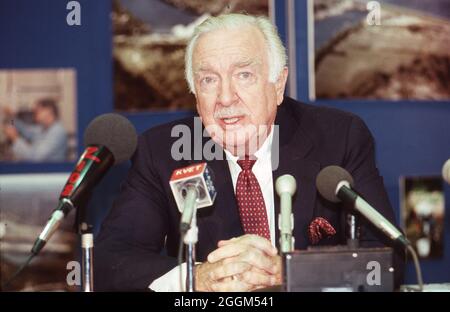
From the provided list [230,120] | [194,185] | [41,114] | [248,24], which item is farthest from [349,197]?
[41,114]

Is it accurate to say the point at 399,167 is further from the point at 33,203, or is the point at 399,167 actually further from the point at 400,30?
the point at 33,203

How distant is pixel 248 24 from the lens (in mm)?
2928

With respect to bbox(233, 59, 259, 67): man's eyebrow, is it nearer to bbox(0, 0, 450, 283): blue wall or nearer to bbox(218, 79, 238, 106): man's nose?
bbox(218, 79, 238, 106): man's nose

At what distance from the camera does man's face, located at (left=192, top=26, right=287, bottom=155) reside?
2820mm

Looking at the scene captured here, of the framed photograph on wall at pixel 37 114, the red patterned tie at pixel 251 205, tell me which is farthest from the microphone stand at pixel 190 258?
the framed photograph on wall at pixel 37 114

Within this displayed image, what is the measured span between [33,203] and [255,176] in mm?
1922

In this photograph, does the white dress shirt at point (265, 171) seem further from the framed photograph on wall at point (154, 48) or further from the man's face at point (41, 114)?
the man's face at point (41, 114)

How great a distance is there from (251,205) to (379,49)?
1.74 metres

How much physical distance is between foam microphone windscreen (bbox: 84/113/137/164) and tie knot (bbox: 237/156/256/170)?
0.74 meters

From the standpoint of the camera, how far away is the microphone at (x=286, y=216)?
6.15 ft

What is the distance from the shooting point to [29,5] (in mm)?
4324

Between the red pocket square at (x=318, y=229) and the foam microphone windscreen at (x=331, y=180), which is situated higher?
the foam microphone windscreen at (x=331, y=180)

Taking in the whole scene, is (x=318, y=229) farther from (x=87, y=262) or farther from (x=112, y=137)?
(x=87, y=262)
